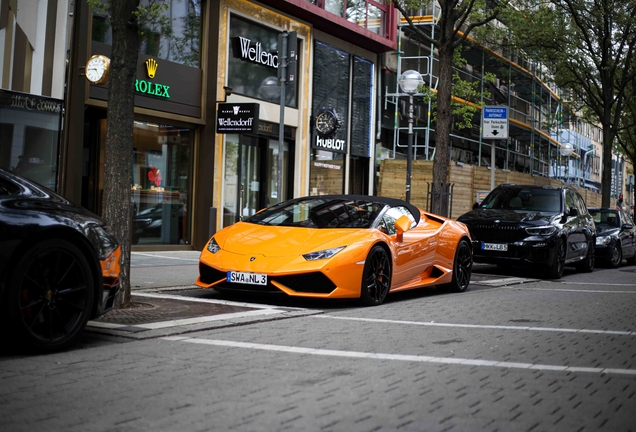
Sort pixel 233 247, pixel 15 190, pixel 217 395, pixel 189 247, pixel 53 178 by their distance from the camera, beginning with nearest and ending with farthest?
pixel 217 395 → pixel 15 190 → pixel 233 247 → pixel 53 178 → pixel 189 247

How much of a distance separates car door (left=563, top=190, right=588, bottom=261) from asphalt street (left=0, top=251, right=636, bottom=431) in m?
6.81

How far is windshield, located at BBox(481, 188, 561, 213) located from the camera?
15.9 metres

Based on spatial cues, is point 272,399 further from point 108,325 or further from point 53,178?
point 53,178

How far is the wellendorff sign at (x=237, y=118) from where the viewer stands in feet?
58.8

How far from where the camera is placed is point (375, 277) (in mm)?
9352

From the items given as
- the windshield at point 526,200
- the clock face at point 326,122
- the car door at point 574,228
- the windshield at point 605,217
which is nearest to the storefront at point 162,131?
the clock face at point 326,122

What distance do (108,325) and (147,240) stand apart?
1046cm

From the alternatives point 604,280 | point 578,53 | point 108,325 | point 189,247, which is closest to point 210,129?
point 189,247

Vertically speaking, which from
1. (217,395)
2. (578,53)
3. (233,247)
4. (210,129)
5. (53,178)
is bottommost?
(217,395)

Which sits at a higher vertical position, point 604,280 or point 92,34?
point 92,34

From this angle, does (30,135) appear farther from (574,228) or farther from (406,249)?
(574,228)

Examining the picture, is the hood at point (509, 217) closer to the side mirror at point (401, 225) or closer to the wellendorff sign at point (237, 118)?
the wellendorff sign at point (237, 118)

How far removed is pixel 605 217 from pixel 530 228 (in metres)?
8.30

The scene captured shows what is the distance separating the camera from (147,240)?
1714 centimetres
